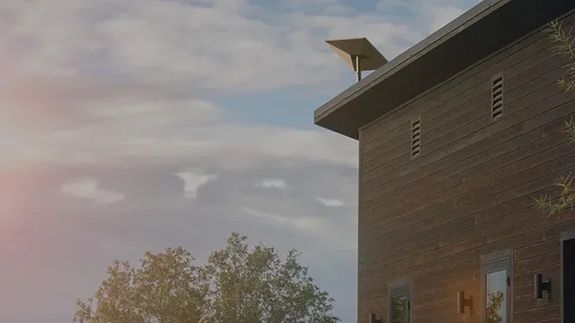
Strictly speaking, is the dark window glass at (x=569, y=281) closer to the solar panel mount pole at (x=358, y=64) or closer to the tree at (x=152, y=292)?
the solar panel mount pole at (x=358, y=64)

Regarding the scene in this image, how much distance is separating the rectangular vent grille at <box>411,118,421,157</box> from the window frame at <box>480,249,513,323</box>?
3.65 metres

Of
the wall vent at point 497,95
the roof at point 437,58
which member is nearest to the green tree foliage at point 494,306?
the wall vent at point 497,95

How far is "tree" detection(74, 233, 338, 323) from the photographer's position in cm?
6078

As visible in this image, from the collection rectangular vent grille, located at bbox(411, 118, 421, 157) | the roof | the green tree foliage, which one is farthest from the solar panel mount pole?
the green tree foliage

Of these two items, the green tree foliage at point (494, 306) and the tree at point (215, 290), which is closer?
the green tree foliage at point (494, 306)

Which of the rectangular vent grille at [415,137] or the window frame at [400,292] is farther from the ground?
the rectangular vent grille at [415,137]

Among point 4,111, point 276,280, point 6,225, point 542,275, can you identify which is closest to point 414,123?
point 542,275

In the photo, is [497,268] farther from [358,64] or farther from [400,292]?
[358,64]

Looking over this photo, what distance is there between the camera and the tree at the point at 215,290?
60.8 metres

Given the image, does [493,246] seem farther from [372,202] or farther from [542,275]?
[372,202]

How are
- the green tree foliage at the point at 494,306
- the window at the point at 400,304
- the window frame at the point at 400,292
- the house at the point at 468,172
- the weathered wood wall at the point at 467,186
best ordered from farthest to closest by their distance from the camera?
the window at the point at 400,304, the window frame at the point at 400,292, the green tree foliage at the point at 494,306, the weathered wood wall at the point at 467,186, the house at the point at 468,172

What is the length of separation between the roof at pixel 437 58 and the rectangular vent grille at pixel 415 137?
1.75 feet

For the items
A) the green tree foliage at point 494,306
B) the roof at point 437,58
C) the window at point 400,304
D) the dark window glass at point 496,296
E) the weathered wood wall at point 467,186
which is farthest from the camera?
the window at point 400,304

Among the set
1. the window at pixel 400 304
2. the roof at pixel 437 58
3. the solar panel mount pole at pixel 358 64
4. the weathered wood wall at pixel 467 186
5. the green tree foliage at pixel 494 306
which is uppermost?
the solar panel mount pole at pixel 358 64
